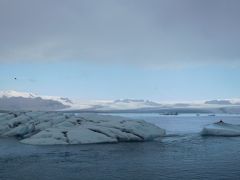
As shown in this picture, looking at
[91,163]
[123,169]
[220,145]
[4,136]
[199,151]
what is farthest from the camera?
[4,136]

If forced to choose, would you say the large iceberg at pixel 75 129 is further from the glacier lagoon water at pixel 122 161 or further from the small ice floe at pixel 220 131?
the small ice floe at pixel 220 131

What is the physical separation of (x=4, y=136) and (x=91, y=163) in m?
15.5

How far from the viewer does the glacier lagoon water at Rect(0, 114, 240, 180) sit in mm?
15734

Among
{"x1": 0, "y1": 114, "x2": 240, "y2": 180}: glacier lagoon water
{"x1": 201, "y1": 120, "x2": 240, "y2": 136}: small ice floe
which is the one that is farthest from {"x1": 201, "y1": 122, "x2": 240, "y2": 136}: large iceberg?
{"x1": 0, "y1": 114, "x2": 240, "y2": 180}: glacier lagoon water

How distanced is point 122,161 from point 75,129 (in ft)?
28.5

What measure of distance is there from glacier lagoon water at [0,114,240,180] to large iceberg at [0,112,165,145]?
143cm

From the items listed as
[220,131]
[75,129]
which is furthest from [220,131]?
[75,129]

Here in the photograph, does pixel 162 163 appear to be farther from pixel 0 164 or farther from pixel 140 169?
pixel 0 164

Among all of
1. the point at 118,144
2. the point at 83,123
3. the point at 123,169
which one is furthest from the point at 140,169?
the point at 83,123

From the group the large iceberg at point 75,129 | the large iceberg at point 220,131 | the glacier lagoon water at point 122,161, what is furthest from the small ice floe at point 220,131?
the glacier lagoon water at point 122,161

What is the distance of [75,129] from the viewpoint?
27.2 metres

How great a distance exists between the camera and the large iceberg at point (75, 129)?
2620cm

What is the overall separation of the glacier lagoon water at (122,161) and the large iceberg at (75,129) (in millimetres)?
1429

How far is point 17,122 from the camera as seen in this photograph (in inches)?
1304
